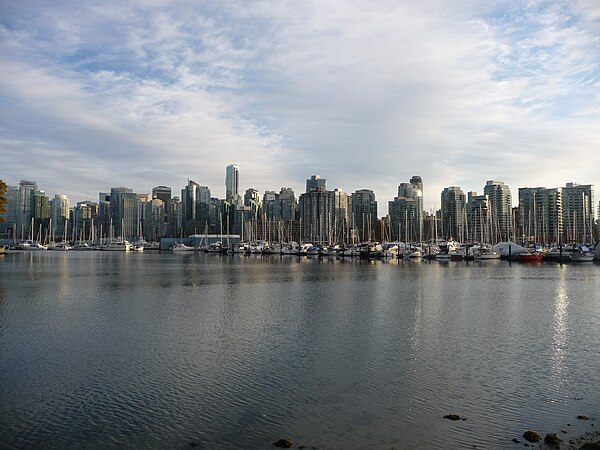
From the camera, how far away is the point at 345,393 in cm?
1978

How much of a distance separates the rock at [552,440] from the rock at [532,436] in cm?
20

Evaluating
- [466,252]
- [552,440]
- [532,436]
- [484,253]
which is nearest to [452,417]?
[532,436]

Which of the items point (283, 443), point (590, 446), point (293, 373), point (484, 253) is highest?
point (484, 253)

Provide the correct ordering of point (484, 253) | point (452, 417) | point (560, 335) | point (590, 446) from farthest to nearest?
point (484, 253), point (560, 335), point (452, 417), point (590, 446)

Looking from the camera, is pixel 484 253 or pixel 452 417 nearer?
pixel 452 417

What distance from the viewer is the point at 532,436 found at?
50.8 ft

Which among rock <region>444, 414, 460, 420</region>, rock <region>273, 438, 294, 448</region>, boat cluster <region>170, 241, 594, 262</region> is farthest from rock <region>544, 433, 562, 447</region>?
boat cluster <region>170, 241, 594, 262</region>

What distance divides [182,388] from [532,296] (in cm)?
4068

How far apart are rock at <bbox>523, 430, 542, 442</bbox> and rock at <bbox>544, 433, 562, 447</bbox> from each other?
0.20 metres

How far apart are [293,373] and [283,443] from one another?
7308mm

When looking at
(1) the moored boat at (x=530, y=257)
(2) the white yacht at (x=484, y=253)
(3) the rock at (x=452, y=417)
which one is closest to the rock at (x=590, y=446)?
(3) the rock at (x=452, y=417)

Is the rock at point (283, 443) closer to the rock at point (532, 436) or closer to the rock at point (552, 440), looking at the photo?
the rock at point (532, 436)

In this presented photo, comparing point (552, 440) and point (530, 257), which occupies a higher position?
point (530, 257)

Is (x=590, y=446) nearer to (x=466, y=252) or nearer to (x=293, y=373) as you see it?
(x=293, y=373)
